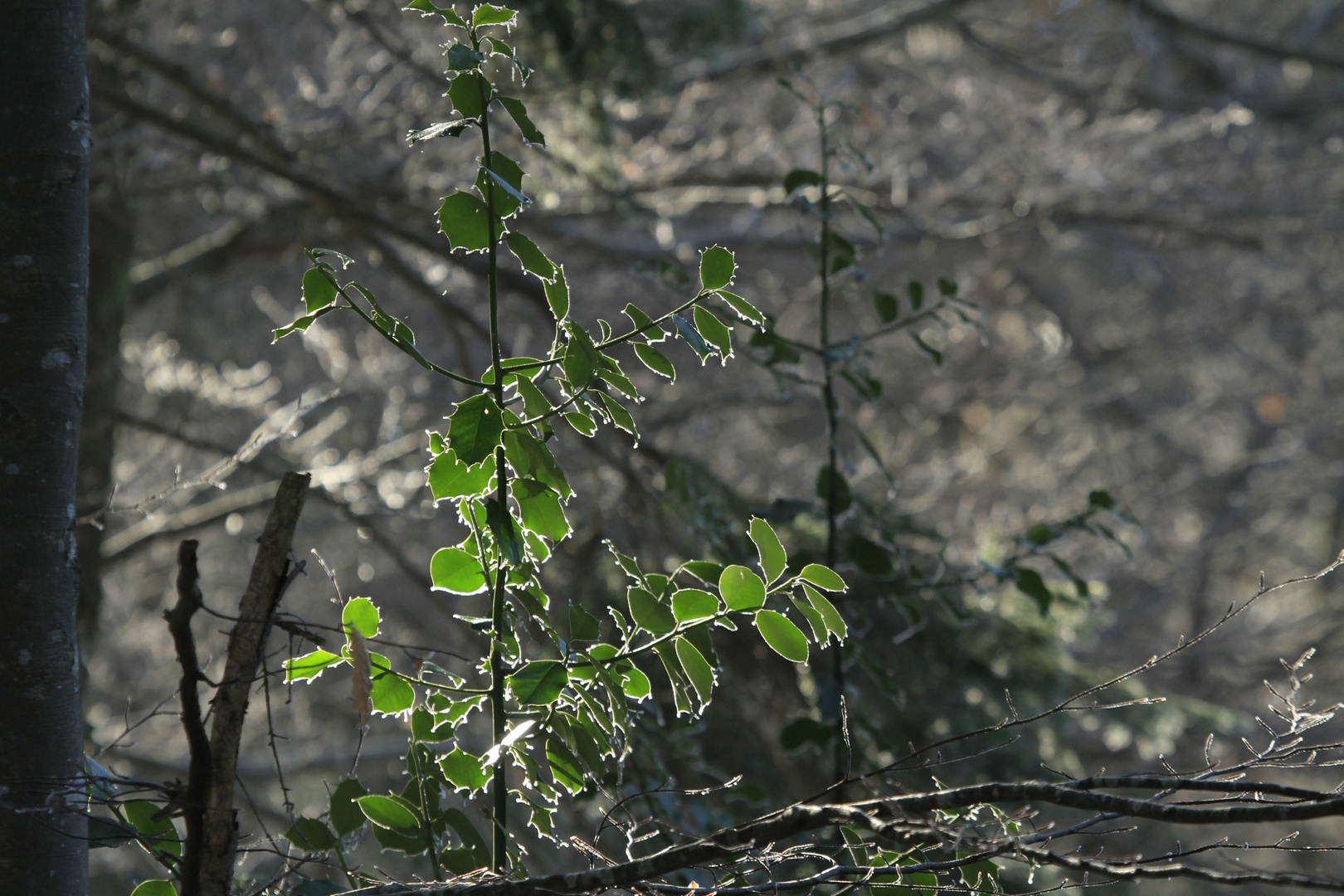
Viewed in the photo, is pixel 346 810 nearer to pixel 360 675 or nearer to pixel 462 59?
pixel 360 675

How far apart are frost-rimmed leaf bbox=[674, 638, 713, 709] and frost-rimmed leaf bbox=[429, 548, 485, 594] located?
212 mm

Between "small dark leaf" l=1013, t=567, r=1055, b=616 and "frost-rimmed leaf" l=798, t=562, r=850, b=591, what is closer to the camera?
"frost-rimmed leaf" l=798, t=562, r=850, b=591

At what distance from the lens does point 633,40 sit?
361cm

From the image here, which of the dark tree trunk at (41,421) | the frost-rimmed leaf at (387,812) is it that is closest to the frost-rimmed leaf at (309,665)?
the frost-rimmed leaf at (387,812)

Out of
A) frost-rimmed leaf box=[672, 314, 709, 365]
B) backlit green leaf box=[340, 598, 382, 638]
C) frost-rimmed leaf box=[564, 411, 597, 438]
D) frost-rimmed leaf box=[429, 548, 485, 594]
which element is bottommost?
backlit green leaf box=[340, 598, 382, 638]

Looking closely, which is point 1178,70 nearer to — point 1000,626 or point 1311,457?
point 1311,457

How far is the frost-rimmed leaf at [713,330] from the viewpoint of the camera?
40.2 inches

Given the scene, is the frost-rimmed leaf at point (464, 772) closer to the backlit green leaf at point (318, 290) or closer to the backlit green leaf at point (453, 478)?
the backlit green leaf at point (453, 478)

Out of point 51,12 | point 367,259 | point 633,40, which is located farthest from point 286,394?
point 51,12


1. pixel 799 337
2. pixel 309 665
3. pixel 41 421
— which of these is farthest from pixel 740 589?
pixel 799 337

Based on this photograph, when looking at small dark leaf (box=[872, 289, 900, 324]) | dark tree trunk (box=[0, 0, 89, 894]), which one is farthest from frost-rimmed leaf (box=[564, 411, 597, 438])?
small dark leaf (box=[872, 289, 900, 324])

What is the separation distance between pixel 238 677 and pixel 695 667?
0.41m

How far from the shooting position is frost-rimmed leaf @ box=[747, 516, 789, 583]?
3.14 ft

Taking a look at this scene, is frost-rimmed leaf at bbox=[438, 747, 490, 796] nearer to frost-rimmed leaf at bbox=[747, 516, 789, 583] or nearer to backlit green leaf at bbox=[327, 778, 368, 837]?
backlit green leaf at bbox=[327, 778, 368, 837]
